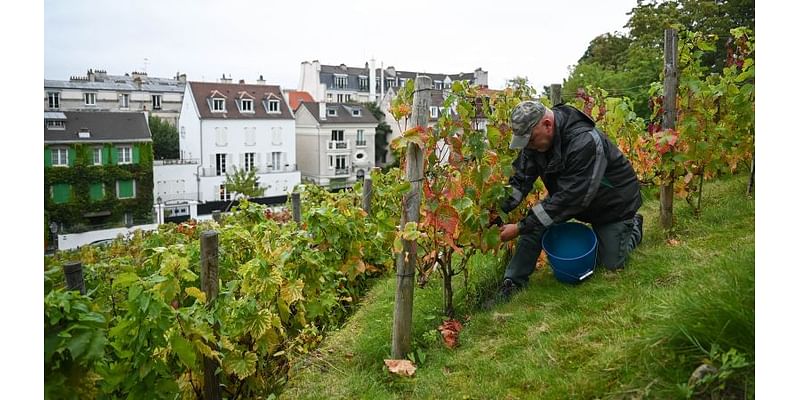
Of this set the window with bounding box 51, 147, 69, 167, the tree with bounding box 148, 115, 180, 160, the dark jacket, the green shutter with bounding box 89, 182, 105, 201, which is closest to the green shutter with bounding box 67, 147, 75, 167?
the window with bounding box 51, 147, 69, 167

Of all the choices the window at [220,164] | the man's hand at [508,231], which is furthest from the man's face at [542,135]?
the window at [220,164]

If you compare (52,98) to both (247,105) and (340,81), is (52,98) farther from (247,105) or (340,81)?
(340,81)

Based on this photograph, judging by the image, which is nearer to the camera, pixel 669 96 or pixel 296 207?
pixel 669 96

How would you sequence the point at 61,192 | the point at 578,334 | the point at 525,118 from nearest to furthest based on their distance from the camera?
1. the point at 578,334
2. the point at 525,118
3. the point at 61,192

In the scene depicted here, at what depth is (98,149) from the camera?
986 inches

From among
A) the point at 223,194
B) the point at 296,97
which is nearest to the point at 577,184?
the point at 223,194

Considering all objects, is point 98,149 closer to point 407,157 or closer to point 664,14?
point 664,14

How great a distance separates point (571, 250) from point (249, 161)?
32948 millimetres

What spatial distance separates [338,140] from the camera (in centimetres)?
3703

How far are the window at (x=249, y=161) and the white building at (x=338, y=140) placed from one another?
3803 mm

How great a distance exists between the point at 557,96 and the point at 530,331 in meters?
2.64

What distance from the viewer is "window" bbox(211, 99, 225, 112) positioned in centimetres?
3412

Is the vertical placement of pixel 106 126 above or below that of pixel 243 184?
above
